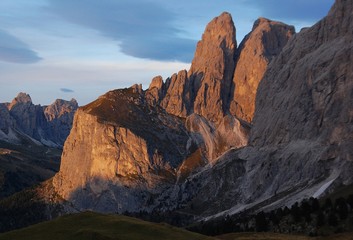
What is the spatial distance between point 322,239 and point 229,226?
3783 inches

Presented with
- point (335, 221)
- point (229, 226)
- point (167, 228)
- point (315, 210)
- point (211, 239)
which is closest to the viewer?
point (211, 239)

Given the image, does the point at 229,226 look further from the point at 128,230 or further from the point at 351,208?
the point at 128,230

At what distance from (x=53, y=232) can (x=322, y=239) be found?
3860cm

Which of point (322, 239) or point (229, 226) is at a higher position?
point (322, 239)

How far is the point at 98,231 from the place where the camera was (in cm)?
7500

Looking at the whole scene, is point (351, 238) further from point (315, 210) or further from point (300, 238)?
point (315, 210)

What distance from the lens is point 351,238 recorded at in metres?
76.8

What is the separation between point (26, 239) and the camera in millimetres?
75438

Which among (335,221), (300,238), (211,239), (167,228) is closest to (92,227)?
(167,228)

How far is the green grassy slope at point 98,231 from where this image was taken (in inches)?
2906

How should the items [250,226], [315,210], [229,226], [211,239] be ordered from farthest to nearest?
[229,226] < [250,226] < [315,210] < [211,239]

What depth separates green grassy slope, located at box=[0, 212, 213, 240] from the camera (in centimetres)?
7381

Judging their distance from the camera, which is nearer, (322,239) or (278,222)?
(322,239)

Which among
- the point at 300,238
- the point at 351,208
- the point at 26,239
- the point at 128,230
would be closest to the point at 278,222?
the point at 351,208
